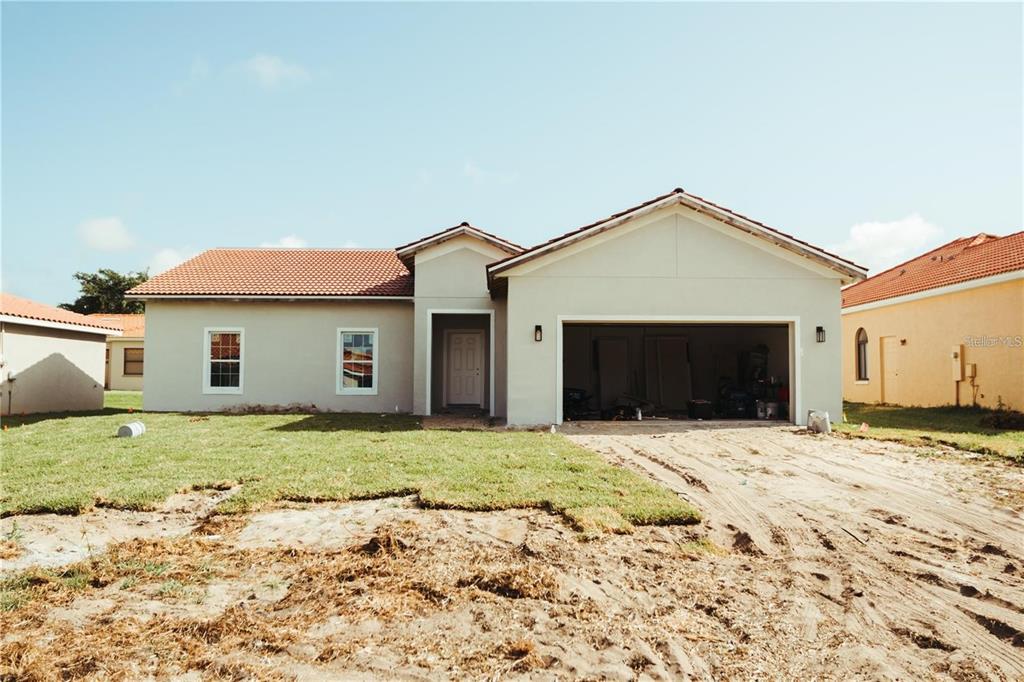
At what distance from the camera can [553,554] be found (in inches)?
188

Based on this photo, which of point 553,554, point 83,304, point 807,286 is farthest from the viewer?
point 83,304

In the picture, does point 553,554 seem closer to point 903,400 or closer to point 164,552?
point 164,552

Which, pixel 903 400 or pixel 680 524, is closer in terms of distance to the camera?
pixel 680 524

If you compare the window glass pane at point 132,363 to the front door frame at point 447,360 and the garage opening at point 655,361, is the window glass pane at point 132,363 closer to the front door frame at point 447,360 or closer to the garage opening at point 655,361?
the front door frame at point 447,360

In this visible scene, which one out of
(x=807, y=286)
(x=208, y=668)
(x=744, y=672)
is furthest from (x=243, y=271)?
(x=744, y=672)

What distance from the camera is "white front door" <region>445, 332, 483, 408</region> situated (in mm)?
18797

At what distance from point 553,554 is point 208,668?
8.11 feet

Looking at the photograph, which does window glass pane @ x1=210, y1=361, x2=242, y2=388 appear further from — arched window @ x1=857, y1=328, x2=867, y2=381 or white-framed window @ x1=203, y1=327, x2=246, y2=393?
arched window @ x1=857, y1=328, x2=867, y2=381

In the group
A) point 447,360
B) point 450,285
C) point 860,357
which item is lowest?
point 447,360

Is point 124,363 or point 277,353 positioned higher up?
point 277,353

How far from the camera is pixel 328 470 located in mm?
7770

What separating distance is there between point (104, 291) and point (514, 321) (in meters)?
52.9

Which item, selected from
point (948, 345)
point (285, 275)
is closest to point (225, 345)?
point (285, 275)

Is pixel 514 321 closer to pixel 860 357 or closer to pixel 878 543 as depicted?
pixel 878 543
